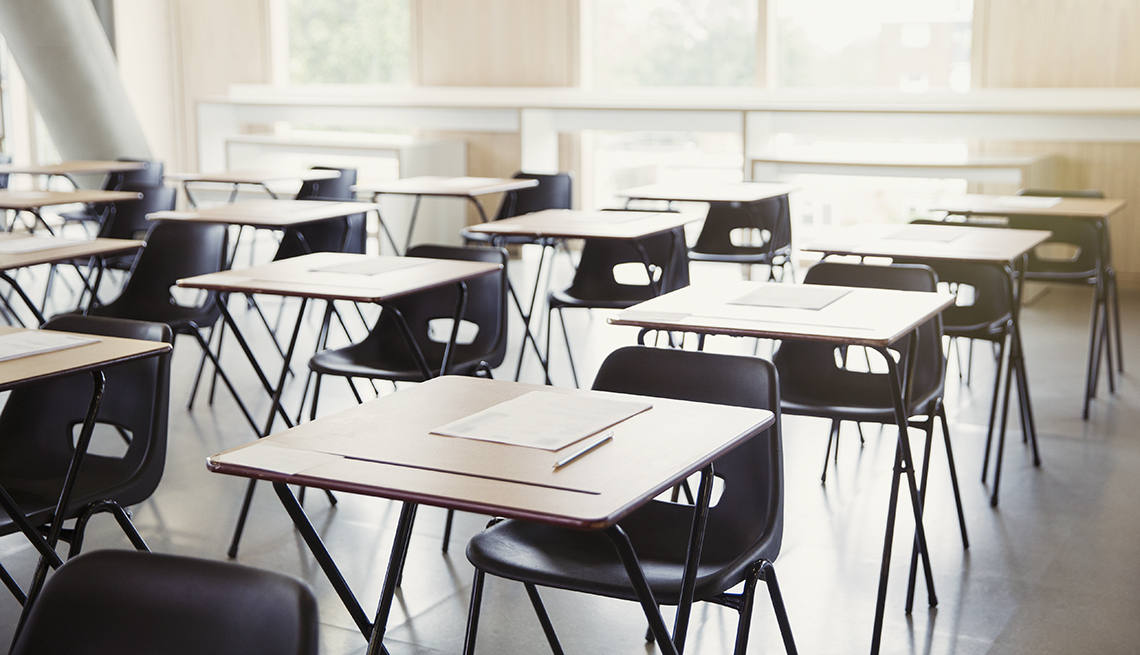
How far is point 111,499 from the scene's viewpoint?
2.59 m

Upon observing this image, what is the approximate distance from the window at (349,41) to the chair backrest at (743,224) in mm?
5262

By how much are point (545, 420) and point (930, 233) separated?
2.77 metres

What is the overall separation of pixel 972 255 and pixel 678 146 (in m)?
6.16

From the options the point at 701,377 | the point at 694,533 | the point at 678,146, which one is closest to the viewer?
the point at 694,533

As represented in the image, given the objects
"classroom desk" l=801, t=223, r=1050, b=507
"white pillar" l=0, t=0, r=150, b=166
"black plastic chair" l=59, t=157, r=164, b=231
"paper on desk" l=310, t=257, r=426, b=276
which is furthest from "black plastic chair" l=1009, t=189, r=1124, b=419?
"white pillar" l=0, t=0, r=150, b=166

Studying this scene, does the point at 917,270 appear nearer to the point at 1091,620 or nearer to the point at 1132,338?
the point at 1091,620

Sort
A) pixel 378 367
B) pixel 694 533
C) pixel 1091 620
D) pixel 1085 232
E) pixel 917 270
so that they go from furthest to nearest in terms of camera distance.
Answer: pixel 1085 232 < pixel 378 367 < pixel 917 270 < pixel 1091 620 < pixel 694 533

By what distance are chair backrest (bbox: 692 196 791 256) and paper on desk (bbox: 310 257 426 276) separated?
8.82 ft

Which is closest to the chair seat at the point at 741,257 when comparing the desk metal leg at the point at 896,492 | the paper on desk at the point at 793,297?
the paper on desk at the point at 793,297

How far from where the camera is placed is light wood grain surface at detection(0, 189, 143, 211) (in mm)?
5809

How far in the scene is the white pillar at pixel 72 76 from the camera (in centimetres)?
937

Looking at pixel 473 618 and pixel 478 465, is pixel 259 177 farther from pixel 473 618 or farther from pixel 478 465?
pixel 478 465

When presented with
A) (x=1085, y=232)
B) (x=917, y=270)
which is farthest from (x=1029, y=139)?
(x=917, y=270)

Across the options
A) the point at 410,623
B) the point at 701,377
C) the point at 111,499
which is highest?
the point at 701,377
